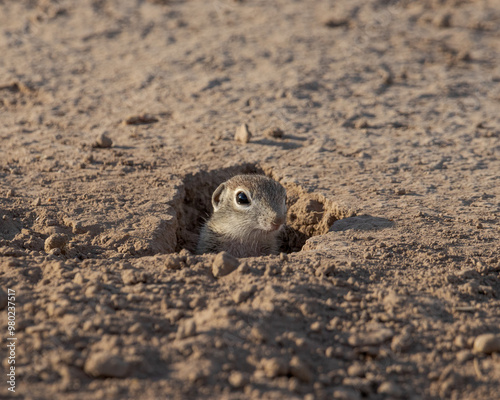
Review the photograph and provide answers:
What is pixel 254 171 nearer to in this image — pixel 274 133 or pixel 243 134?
pixel 243 134

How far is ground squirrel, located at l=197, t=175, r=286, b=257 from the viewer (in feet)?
16.5

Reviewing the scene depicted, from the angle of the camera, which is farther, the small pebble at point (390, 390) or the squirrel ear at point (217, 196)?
the squirrel ear at point (217, 196)

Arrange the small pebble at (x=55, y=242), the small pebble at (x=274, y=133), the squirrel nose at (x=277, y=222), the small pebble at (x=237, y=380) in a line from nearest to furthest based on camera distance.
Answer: the small pebble at (x=237, y=380) < the small pebble at (x=55, y=242) < the squirrel nose at (x=277, y=222) < the small pebble at (x=274, y=133)

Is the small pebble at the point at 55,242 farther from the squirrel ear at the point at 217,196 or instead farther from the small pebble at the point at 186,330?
the squirrel ear at the point at 217,196

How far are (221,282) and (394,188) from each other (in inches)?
93.4

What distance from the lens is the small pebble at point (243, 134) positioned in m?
6.02

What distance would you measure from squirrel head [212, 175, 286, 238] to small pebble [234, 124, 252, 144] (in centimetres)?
79

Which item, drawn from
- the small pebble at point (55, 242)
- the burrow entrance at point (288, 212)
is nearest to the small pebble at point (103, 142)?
the burrow entrance at point (288, 212)

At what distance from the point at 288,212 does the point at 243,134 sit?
1.04m

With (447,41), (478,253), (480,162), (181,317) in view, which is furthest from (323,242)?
(447,41)

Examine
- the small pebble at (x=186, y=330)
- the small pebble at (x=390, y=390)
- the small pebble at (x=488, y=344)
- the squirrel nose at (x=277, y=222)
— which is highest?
the squirrel nose at (x=277, y=222)

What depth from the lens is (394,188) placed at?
5.17 m

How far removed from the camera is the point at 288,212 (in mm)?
5629

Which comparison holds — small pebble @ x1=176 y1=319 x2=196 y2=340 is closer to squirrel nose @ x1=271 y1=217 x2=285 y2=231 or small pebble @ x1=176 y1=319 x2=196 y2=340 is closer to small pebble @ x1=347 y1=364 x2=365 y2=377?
small pebble @ x1=347 y1=364 x2=365 y2=377
